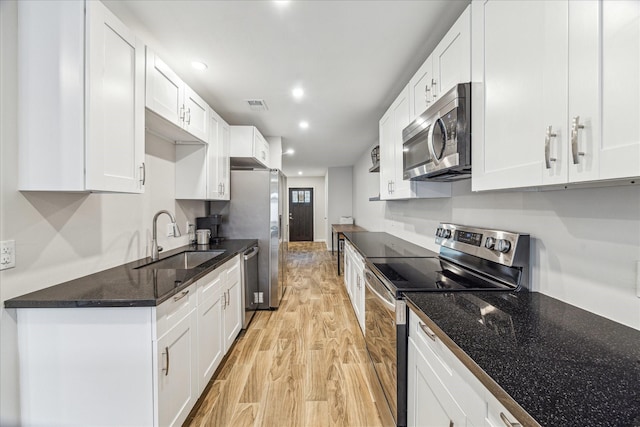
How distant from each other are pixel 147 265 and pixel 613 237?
2.54 metres

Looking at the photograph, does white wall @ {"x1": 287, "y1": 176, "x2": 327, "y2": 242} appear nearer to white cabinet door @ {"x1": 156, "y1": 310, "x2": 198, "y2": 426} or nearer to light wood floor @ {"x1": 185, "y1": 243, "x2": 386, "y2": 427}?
light wood floor @ {"x1": 185, "y1": 243, "x2": 386, "y2": 427}

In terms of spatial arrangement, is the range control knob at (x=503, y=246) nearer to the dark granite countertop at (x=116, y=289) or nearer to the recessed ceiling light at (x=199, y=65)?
the dark granite countertop at (x=116, y=289)

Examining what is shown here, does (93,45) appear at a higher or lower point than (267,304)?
higher

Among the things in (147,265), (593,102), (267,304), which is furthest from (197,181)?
(593,102)

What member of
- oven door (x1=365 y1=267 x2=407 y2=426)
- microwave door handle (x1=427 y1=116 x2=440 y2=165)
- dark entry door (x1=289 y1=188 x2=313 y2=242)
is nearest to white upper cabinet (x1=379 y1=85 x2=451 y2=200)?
microwave door handle (x1=427 y1=116 x2=440 y2=165)

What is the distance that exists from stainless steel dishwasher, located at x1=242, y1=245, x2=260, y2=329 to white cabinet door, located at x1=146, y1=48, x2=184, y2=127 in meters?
1.49

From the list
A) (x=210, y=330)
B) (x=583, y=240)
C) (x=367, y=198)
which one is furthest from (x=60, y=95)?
(x=367, y=198)

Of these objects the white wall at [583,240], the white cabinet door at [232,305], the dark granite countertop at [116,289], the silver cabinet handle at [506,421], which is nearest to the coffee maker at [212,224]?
the white cabinet door at [232,305]

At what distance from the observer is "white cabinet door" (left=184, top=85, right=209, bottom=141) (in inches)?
87.5

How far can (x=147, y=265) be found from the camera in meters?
2.00

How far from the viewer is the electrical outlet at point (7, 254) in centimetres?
118

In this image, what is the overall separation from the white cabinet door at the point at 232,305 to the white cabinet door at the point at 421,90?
200 centimetres

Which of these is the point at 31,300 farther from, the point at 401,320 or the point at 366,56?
the point at 366,56

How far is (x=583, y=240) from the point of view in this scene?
1079 millimetres
